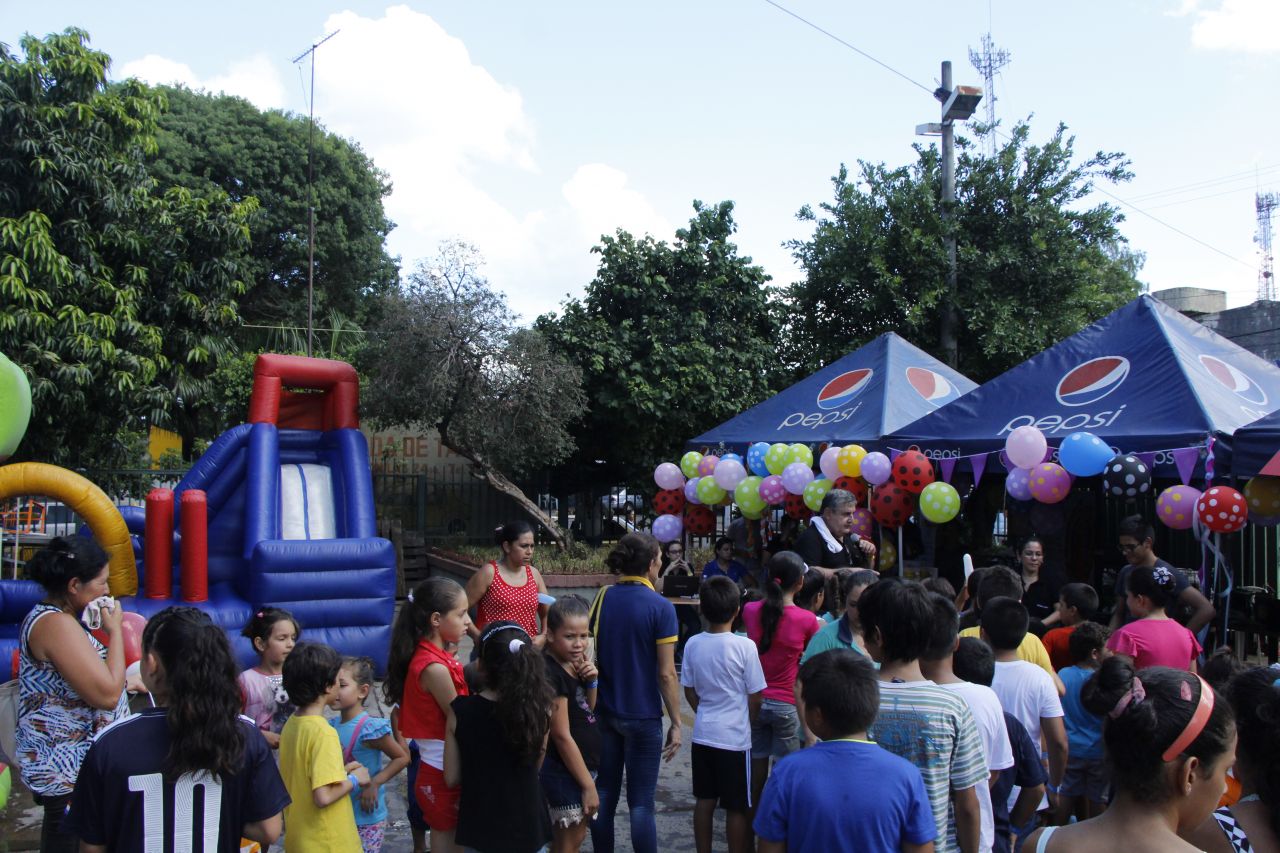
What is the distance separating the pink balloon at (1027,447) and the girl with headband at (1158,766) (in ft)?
19.9

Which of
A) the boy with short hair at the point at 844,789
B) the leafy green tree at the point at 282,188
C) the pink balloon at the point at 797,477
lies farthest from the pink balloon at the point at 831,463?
the leafy green tree at the point at 282,188

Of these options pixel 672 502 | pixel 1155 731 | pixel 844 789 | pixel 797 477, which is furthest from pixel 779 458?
pixel 1155 731

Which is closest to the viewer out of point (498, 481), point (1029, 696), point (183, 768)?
point (183, 768)

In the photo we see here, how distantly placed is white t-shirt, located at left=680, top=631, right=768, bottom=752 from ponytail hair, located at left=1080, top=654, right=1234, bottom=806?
7.66ft

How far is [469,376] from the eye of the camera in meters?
13.5

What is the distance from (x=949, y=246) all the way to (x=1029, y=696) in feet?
43.2

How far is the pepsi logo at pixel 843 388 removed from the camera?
1122 centimetres

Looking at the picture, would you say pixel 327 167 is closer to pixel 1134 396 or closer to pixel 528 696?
pixel 1134 396

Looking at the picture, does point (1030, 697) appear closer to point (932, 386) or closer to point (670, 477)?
point (932, 386)

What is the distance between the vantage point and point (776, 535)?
38.2 feet

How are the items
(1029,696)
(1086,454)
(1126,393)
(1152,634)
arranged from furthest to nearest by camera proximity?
1. (1126,393)
2. (1086,454)
3. (1152,634)
4. (1029,696)

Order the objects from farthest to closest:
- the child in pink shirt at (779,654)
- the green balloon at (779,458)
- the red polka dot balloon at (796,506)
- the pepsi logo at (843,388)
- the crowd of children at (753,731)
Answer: the pepsi logo at (843,388) < the red polka dot balloon at (796,506) < the green balloon at (779,458) < the child in pink shirt at (779,654) < the crowd of children at (753,731)

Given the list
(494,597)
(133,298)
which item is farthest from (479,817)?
(133,298)

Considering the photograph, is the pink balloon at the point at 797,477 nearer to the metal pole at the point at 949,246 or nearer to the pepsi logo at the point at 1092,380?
the pepsi logo at the point at 1092,380
